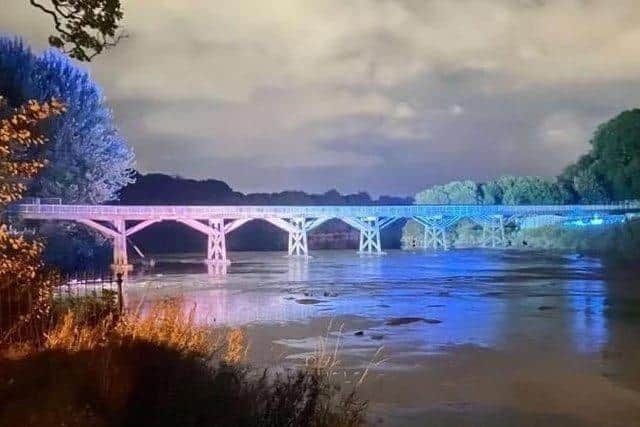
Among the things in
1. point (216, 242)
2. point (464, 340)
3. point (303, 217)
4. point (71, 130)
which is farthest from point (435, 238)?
point (464, 340)

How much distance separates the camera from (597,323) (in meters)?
25.2

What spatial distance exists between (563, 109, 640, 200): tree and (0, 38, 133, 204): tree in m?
66.6

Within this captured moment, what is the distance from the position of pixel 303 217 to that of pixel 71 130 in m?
45.5

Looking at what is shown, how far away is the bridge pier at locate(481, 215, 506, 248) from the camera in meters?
114

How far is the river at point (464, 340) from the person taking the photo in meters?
13.4

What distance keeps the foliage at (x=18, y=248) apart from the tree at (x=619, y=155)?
97.5m

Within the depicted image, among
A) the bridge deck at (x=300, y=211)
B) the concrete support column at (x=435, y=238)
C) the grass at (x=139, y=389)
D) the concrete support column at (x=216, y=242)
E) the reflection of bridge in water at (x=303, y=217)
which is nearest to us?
the grass at (x=139, y=389)

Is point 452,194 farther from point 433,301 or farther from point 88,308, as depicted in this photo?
point 88,308

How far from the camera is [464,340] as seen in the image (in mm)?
21734

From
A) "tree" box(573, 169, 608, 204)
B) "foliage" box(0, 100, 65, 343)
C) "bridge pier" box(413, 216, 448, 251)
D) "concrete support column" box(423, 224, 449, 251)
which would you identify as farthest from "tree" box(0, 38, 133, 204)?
"tree" box(573, 169, 608, 204)

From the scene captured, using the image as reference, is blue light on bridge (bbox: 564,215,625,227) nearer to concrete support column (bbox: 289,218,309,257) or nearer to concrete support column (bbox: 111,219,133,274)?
concrete support column (bbox: 289,218,309,257)

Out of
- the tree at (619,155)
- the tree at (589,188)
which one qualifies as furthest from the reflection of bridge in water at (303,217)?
the tree at (589,188)

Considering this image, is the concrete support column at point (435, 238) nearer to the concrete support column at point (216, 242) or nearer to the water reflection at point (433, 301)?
the concrete support column at point (216, 242)

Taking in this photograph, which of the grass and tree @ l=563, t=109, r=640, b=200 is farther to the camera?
tree @ l=563, t=109, r=640, b=200
